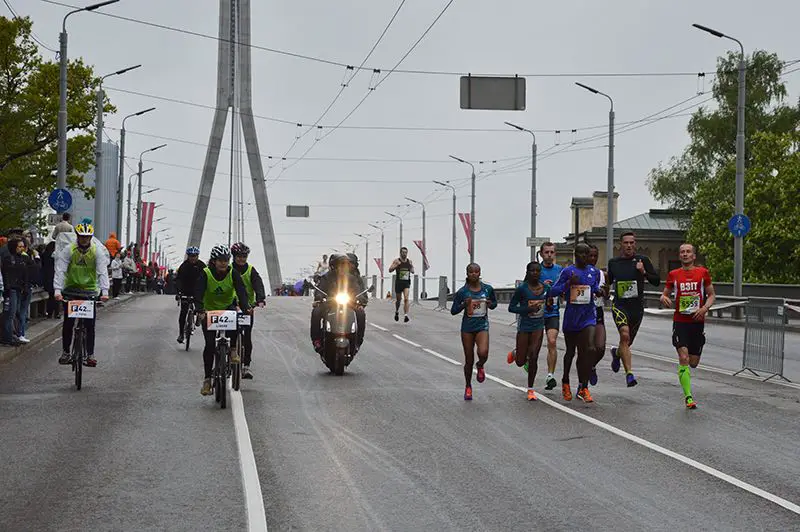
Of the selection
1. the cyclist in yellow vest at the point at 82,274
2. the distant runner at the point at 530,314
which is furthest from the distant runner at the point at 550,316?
the cyclist in yellow vest at the point at 82,274

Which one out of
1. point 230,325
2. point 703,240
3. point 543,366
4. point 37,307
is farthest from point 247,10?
point 230,325

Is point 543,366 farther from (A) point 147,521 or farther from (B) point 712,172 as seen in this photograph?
(B) point 712,172

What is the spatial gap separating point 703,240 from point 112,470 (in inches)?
2577

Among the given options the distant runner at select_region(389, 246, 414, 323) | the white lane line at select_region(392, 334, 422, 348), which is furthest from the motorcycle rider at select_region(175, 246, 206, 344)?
the distant runner at select_region(389, 246, 414, 323)

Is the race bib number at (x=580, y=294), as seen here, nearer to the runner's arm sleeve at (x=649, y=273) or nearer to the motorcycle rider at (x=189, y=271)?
the runner's arm sleeve at (x=649, y=273)

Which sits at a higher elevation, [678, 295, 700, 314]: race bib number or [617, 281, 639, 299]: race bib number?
[617, 281, 639, 299]: race bib number

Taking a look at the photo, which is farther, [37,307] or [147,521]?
[37,307]

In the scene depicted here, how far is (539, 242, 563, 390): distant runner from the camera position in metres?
14.6

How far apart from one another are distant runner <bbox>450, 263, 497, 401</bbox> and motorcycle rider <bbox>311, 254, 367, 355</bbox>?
2.96 meters

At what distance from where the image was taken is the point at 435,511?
24.6 ft

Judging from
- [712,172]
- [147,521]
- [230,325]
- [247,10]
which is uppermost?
[247,10]

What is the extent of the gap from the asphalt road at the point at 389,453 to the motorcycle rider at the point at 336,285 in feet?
2.10

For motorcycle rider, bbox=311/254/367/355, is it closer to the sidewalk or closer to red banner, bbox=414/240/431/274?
the sidewalk

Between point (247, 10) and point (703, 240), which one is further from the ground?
point (247, 10)
